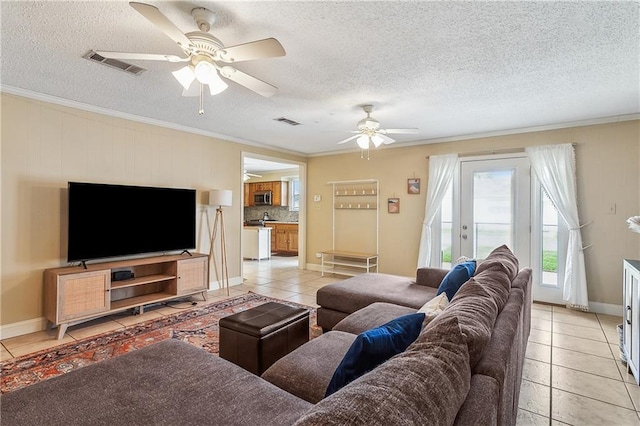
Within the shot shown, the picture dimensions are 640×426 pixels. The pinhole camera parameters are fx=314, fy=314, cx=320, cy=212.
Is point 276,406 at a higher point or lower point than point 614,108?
lower

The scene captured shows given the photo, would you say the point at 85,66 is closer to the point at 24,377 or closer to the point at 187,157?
the point at 187,157

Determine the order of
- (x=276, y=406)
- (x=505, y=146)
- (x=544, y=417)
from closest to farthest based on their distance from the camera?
(x=276, y=406)
(x=544, y=417)
(x=505, y=146)

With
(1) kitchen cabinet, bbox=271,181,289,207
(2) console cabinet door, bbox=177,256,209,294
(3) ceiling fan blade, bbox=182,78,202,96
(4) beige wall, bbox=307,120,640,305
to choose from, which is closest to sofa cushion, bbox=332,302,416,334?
(3) ceiling fan blade, bbox=182,78,202,96

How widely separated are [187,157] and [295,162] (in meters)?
2.46

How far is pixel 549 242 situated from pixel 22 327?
6462mm

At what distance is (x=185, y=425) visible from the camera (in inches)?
45.4

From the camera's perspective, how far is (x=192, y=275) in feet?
14.0

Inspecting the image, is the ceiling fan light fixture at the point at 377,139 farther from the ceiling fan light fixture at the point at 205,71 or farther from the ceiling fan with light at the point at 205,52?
the ceiling fan light fixture at the point at 205,71

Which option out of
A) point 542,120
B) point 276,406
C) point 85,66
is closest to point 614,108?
point 542,120

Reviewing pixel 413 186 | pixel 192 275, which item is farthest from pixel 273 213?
pixel 192 275

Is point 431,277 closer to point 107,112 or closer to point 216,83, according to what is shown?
point 216,83

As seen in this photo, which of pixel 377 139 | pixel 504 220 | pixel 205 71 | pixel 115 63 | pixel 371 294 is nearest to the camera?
pixel 205 71

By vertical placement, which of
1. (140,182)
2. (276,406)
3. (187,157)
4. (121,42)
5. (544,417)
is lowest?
(544,417)

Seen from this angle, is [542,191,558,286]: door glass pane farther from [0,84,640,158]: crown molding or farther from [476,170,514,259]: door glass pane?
[0,84,640,158]: crown molding
